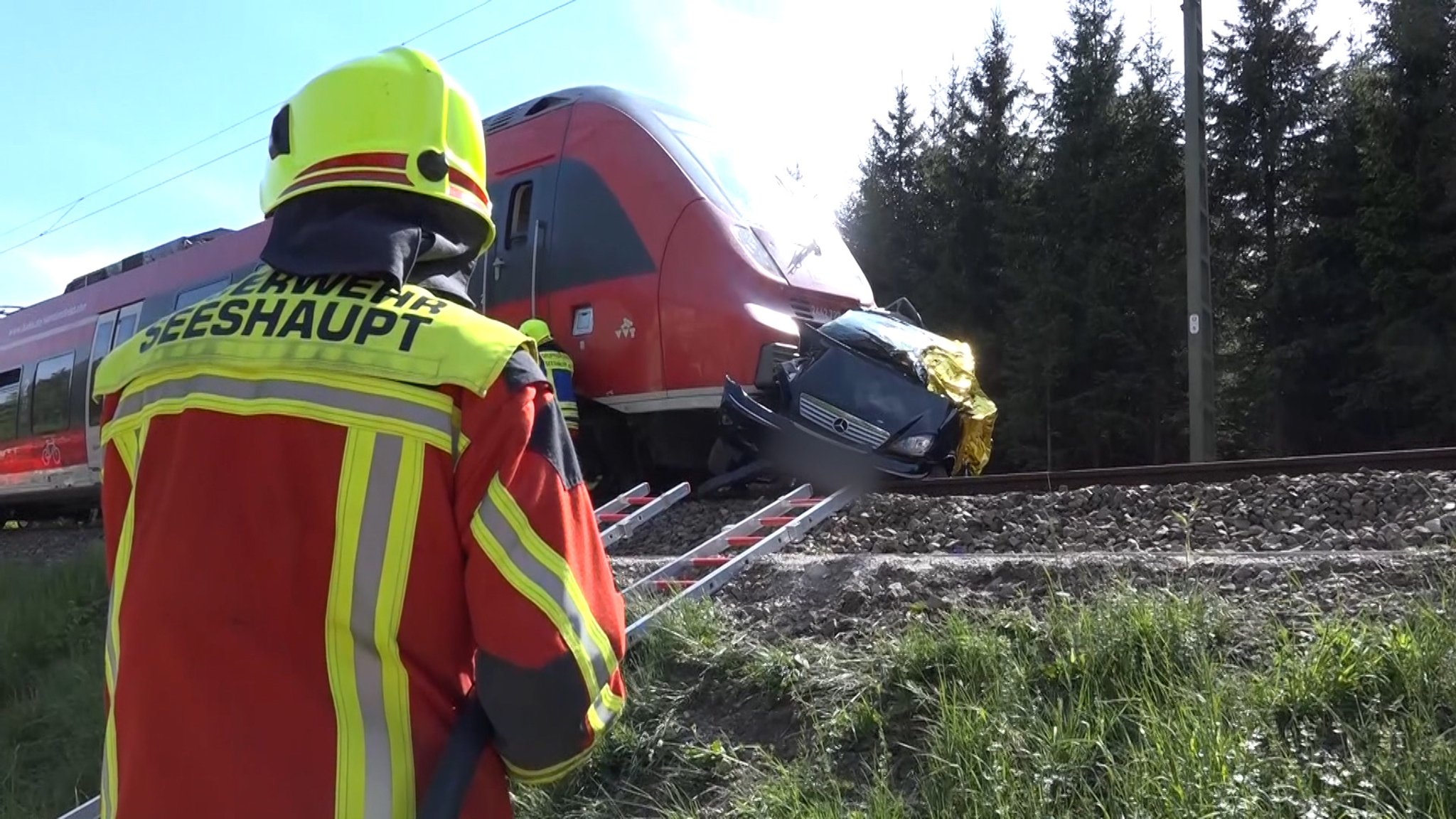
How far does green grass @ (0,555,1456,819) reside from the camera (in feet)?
8.09

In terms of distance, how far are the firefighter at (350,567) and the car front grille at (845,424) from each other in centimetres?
507

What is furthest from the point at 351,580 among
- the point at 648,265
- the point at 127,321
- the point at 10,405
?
the point at 10,405

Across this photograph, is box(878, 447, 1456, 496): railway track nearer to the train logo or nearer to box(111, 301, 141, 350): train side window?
box(111, 301, 141, 350): train side window

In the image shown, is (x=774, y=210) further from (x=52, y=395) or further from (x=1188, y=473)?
(x=52, y=395)

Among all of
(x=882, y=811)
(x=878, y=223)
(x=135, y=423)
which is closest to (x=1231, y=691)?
(x=882, y=811)

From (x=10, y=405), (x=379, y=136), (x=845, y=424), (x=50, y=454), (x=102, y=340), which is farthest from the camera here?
(x=10, y=405)

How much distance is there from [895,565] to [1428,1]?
68.6ft

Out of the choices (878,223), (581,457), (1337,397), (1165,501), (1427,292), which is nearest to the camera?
(1165,501)

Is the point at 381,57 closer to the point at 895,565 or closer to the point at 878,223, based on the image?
the point at 895,565

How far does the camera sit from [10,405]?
14406 mm

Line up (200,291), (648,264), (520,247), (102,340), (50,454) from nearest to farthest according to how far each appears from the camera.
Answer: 1. (648,264)
2. (520,247)
3. (200,291)
4. (102,340)
5. (50,454)

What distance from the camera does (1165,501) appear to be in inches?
206

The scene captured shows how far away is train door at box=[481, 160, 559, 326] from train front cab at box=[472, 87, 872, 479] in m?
0.01

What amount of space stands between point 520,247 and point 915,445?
333 cm
